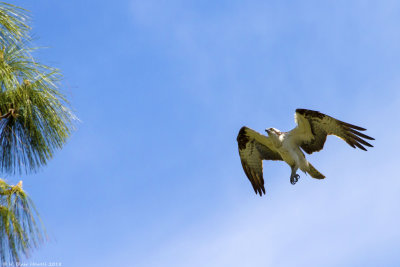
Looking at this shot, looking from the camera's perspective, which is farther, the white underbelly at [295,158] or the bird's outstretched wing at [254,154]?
the bird's outstretched wing at [254,154]

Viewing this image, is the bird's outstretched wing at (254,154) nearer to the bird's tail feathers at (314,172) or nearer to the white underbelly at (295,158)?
the white underbelly at (295,158)

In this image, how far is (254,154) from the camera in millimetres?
9625

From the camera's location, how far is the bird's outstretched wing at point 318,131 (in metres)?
8.17

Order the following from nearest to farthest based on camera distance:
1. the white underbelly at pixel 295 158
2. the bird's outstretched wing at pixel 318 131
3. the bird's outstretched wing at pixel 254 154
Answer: the bird's outstretched wing at pixel 318 131 < the white underbelly at pixel 295 158 < the bird's outstretched wing at pixel 254 154

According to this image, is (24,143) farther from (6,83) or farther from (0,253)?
(0,253)

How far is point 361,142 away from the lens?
8117 millimetres

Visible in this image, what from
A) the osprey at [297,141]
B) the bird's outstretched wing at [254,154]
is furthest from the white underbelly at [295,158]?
the bird's outstretched wing at [254,154]

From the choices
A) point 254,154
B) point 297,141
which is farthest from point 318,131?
point 254,154

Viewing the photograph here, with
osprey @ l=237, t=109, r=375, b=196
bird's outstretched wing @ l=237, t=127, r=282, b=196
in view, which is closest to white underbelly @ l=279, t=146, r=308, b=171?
osprey @ l=237, t=109, r=375, b=196

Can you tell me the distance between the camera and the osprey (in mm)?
8391

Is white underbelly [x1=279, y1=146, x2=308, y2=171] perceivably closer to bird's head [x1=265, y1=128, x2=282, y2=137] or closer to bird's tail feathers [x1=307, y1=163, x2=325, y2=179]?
bird's tail feathers [x1=307, y1=163, x2=325, y2=179]

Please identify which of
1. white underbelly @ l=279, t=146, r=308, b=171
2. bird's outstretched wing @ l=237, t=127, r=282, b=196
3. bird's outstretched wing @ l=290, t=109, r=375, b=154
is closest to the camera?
bird's outstretched wing @ l=290, t=109, r=375, b=154

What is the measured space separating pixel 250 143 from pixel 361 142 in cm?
206

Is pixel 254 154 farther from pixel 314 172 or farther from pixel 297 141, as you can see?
pixel 314 172
